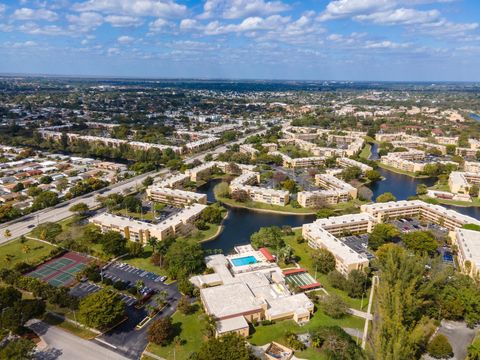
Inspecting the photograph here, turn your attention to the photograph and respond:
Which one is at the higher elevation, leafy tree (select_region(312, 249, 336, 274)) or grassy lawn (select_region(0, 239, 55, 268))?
leafy tree (select_region(312, 249, 336, 274))

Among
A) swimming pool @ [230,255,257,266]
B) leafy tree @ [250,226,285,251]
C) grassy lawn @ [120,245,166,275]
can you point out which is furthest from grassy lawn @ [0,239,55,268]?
leafy tree @ [250,226,285,251]

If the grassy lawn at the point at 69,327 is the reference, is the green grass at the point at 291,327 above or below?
below

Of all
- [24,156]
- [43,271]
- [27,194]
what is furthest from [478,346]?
[24,156]

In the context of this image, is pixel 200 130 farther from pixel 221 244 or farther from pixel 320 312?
pixel 320 312

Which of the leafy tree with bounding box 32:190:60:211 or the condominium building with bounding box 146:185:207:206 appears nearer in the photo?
the leafy tree with bounding box 32:190:60:211

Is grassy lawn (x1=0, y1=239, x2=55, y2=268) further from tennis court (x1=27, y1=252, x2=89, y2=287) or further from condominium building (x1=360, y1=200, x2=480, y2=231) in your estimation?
condominium building (x1=360, y1=200, x2=480, y2=231)

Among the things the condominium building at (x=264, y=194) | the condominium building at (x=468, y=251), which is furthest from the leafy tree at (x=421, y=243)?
the condominium building at (x=264, y=194)

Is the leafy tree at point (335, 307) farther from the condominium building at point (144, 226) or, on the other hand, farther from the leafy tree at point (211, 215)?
the leafy tree at point (211, 215)
